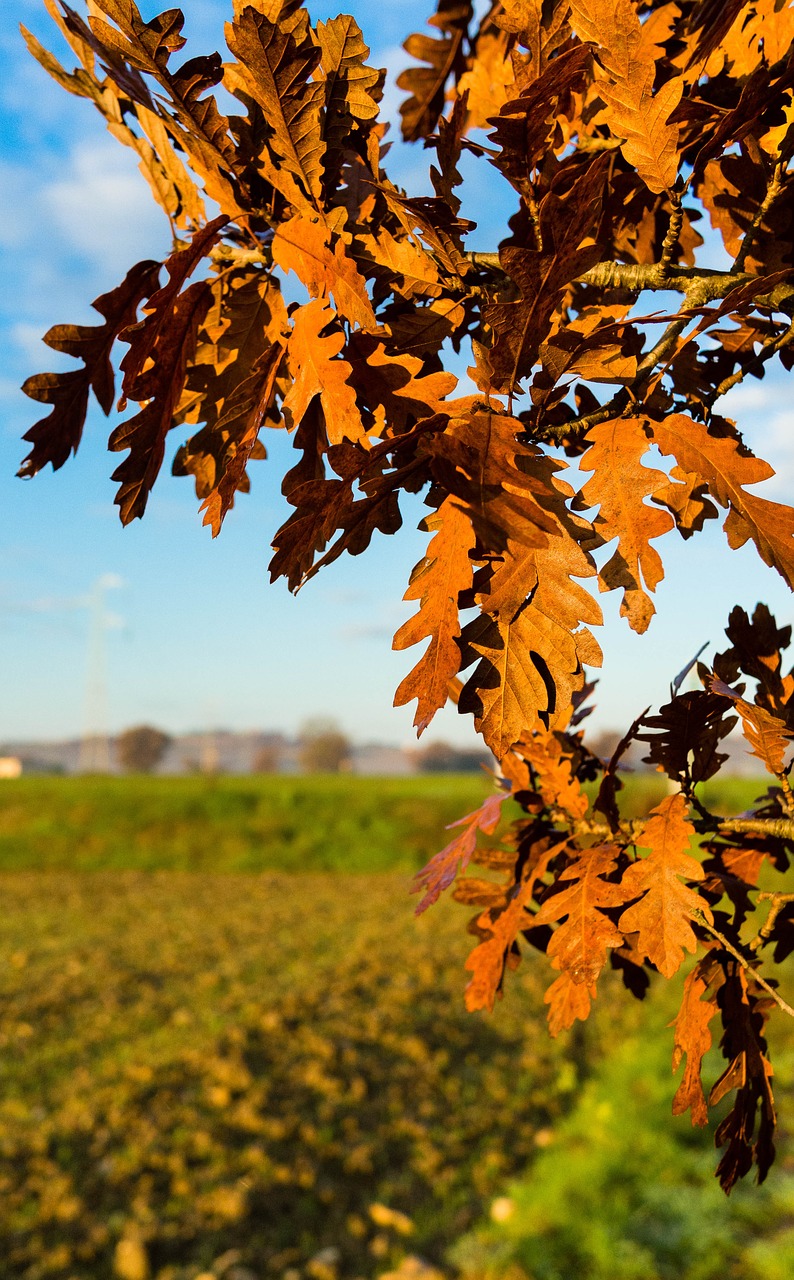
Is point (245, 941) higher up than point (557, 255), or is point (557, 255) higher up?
point (557, 255)

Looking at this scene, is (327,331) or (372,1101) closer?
(327,331)

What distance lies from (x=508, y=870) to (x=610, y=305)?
2.40ft

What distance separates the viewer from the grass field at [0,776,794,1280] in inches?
155

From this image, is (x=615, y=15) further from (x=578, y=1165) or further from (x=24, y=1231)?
(x=578, y=1165)

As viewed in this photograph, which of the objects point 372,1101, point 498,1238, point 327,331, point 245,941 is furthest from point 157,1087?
point 327,331

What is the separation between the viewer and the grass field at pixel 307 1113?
3.93 m

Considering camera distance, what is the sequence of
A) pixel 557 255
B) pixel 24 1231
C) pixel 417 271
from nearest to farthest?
1. pixel 557 255
2. pixel 417 271
3. pixel 24 1231

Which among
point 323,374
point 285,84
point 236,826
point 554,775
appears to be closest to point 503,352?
point 323,374

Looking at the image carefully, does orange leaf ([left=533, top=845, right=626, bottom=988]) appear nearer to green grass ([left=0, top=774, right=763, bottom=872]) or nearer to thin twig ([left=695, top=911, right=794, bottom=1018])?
thin twig ([left=695, top=911, right=794, bottom=1018])

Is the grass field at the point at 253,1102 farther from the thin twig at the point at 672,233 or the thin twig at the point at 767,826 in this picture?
the thin twig at the point at 672,233

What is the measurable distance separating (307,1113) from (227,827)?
12.2 m

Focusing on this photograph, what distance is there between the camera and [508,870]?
4.05ft

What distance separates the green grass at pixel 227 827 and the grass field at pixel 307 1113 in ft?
19.1

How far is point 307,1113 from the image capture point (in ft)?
16.4
